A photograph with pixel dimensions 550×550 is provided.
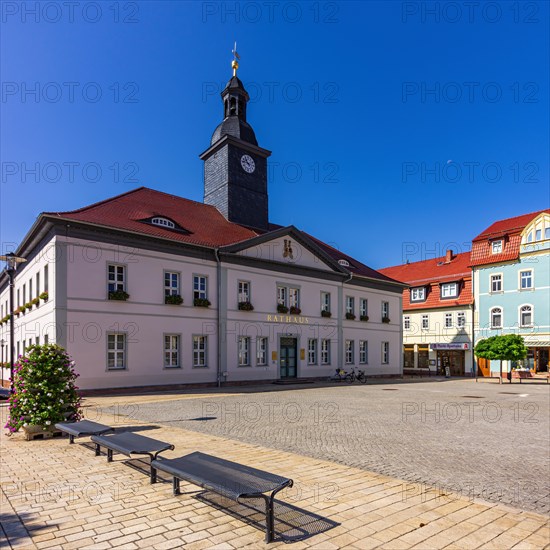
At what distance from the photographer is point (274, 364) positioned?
2931cm

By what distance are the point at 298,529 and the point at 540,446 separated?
25.1 feet

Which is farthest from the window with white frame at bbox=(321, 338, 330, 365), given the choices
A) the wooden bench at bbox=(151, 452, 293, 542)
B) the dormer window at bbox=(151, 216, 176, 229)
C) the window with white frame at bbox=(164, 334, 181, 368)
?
the wooden bench at bbox=(151, 452, 293, 542)

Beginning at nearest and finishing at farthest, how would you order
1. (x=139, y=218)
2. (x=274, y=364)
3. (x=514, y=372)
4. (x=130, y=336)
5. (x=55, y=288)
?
1. (x=55, y=288)
2. (x=130, y=336)
3. (x=139, y=218)
4. (x=274, y=364)
5. (x=514, y=372)

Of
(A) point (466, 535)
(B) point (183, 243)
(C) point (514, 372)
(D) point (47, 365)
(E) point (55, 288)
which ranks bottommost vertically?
(C) point (514, 372)

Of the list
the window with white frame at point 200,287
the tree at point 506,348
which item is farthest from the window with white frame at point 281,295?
the tree at point 506,348

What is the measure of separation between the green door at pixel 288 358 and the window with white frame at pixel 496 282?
21762 mm

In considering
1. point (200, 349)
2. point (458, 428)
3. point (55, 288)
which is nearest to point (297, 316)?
point (200, 349)

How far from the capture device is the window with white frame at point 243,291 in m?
28.0

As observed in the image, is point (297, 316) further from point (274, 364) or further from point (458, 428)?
point (458, 428)

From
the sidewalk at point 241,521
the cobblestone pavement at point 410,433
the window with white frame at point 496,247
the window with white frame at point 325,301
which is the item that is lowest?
the cobblestone pavement at point 410,433

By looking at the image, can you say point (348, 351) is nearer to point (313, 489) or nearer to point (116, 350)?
point (116, 350)

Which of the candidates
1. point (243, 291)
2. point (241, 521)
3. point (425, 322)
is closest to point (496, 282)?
point (425, 322)

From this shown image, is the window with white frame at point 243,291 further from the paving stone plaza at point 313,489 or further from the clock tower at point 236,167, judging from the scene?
the paving stone plaza at point 313,489

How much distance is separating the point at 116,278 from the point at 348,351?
19.5 meters
